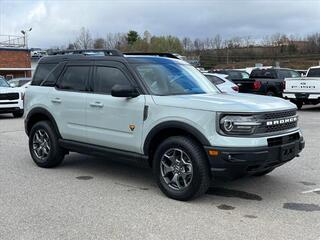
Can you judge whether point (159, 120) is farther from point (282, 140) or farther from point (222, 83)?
point (222, 83)

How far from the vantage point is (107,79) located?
22.4 feet

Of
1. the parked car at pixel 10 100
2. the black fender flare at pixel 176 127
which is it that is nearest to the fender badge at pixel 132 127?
the black fender flare at pixel 176 127

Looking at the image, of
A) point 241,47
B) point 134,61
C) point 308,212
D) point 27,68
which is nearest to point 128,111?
point 134,61

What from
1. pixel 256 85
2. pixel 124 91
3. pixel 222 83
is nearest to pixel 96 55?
pixel 124 91

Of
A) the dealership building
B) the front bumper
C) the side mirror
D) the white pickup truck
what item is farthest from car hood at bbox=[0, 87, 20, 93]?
the dealership building

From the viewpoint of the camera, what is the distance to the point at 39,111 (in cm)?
783

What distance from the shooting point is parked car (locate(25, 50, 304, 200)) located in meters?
5.45

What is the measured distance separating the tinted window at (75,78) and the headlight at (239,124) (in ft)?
8.60

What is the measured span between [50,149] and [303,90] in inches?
549

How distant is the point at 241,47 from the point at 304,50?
12579mm

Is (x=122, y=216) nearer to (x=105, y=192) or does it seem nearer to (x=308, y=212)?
(x=105, y=192)

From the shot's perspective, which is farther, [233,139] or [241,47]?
[241,47]

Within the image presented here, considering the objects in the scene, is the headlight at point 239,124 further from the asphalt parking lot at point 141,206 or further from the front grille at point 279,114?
the asphalt parking lot at point 141,206

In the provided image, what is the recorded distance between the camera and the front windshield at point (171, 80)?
6387 millimetres
